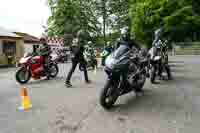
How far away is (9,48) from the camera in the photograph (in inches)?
890

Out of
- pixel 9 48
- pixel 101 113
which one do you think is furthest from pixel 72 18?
pixel 101 113

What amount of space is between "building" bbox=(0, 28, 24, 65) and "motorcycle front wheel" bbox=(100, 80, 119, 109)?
17261 mm

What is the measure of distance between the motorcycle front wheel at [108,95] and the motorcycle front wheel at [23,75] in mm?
4641

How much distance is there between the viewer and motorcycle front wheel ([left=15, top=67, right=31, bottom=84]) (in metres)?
8.29

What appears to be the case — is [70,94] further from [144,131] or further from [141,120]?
[144,131]

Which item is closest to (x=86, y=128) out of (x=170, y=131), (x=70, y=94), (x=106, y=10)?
(x=170, y=131)

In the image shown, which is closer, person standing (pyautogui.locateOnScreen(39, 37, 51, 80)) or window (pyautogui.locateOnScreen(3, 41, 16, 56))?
person standing (pyautogui.locateOnScreen(39, 37, 51, 80))

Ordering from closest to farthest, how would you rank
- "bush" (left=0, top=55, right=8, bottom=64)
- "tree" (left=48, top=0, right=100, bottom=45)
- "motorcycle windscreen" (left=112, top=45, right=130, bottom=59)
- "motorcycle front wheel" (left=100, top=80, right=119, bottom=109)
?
"motorcycle front wheel" (left=100, top=80, right=119, bottom=109), "motorcycle windscreen" (left=112, top=45, right=130, bottom=59), "bush" (left=0, top=55, right=8, bottom=64), "tree" (left=48, top=0, right=100, bottom=45)

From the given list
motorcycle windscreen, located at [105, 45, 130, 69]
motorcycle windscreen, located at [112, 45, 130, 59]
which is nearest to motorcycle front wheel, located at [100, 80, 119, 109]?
motorcycle windscreen, located at [105, 45, 130, 69]

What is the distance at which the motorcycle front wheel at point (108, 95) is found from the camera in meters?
4.54

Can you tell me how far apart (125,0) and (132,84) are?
3304 centimetres

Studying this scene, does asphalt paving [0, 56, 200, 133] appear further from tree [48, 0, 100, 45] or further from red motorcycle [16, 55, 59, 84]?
tree [48, 0, 100, 45]

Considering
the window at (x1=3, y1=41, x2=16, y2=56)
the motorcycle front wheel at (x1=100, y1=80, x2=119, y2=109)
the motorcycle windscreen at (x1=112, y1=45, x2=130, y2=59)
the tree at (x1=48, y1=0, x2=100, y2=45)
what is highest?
the tree at (x1=48, y1=0, x2=100, y2=45)

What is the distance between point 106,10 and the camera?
122ft
